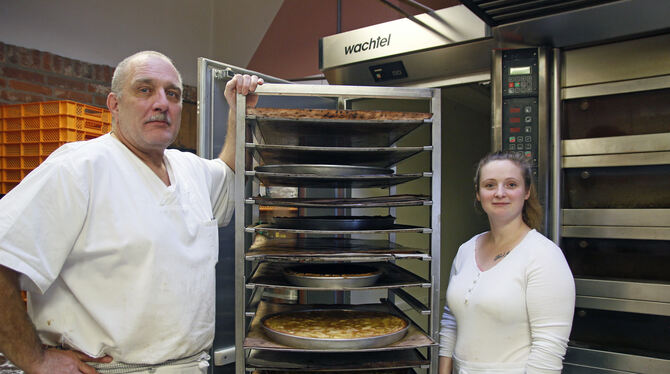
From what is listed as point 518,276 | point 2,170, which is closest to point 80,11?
point 2,170

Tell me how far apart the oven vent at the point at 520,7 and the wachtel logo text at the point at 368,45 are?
2.06 ft

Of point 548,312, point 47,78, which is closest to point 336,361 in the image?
point 548,312

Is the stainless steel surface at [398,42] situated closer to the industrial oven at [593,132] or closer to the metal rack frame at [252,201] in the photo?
the industrial oven at [593,132]

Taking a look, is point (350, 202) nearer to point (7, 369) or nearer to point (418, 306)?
point (418, 306)

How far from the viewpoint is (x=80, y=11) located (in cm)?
455

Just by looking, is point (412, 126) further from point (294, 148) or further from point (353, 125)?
point (294, 148)

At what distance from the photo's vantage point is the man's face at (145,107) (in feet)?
5.21

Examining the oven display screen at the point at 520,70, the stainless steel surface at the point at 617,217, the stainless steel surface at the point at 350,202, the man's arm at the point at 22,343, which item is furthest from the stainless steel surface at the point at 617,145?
the man's arm at the point at 22,343

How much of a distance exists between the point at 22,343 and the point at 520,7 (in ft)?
6.37

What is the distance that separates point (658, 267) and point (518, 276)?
67cm

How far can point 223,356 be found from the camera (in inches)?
79.8

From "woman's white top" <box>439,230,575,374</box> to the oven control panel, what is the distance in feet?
1.60

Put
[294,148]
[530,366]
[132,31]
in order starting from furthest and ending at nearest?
[132,31] → [530,366] → [294,148]

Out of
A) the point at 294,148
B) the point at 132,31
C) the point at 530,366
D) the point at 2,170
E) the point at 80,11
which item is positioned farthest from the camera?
the point at 132,31
